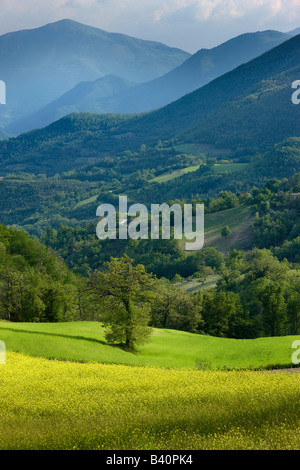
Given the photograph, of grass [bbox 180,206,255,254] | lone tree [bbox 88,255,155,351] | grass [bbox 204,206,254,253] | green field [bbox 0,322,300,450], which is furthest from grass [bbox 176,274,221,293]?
green field [bbox 0,322,300,450]

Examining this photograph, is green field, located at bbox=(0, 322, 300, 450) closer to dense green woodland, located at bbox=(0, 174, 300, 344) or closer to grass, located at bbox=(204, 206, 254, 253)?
dense green woodland, located at bbox=(0, 174, 300, 344)

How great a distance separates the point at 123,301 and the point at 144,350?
4806 millimetres

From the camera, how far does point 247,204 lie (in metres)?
190

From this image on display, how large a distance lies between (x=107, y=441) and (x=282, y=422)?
271 inches

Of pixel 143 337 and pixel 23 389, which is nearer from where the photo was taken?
pixel 23 389

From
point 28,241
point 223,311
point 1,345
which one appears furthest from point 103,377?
point 28,241

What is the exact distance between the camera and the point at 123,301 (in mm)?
41531

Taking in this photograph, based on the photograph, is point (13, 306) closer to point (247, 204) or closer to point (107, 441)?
point (107, 441)

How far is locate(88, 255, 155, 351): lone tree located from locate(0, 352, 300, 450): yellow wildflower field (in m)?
10.8

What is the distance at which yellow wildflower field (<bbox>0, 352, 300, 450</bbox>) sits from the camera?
16922 millimetres

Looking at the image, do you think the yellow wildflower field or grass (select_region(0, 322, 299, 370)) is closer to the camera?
the yellow wildflower field

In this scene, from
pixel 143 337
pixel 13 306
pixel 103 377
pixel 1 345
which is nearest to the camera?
pixel 103 377

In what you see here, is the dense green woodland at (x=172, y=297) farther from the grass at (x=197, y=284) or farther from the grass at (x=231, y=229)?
the grass at (x=231, y=229)
